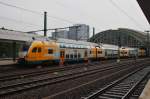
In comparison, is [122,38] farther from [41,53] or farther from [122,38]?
[41,53]

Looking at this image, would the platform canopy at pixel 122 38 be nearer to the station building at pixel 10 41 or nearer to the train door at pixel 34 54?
the station building at pixel 10 41

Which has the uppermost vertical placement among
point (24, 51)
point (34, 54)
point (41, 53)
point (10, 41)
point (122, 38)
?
point (122, 38)

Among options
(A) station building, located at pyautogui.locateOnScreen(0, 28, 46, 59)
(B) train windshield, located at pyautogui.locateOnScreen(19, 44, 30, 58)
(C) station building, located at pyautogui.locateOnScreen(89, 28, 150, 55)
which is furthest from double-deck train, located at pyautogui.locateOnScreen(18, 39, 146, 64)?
(C) station building, located at pyautogui.locateOnScreen(89, 28, 150, 55)

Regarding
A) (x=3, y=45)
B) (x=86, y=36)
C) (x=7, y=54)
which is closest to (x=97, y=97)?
(x=3, y=45)

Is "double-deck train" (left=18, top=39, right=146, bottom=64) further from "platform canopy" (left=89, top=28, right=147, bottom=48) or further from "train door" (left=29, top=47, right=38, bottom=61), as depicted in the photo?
"platform canopy" (left=89, top=28, right=147, bottom=48)

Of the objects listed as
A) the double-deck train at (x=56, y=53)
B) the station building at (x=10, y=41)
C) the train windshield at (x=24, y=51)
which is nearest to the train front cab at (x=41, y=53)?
the double-deck train at (x=56, y=53)

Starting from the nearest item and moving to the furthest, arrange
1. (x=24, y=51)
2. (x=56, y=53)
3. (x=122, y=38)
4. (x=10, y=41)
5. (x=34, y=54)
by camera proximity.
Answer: (x=34, y=54), (x=24, y=51), (x=56, y=53), (x=10, y=41), (x=122, y=38)

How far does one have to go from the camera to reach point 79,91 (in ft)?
42.3

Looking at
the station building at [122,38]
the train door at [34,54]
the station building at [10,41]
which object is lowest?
the train door at [34,54]

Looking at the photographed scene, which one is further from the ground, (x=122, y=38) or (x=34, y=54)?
(x=122, y=38)

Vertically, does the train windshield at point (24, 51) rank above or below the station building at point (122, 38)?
below

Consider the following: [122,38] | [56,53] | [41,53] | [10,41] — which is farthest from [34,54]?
[122,38]

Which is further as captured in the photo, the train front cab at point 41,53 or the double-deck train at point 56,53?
the double-deck train at point 56,53

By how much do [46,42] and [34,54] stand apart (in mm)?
2504
